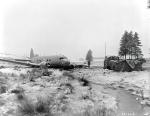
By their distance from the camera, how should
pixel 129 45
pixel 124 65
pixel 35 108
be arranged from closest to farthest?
pixel 35 108 → pixel 124 65 → pixel 129 45

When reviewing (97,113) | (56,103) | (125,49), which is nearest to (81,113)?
(97,113)

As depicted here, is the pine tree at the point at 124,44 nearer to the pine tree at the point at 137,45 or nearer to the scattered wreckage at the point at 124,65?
the pine tree at the point at 137,45

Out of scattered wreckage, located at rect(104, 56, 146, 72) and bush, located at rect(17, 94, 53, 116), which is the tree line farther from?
bush, located at rect(17, 94, 53, 116)

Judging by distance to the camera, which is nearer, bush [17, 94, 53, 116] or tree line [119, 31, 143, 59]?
bush [17, 94, 53, 116]

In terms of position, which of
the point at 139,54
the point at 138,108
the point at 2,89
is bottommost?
the point at 138,108

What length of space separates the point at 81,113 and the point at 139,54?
54.8 m

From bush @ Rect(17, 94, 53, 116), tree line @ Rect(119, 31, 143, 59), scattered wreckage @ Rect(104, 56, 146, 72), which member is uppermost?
tree line @ Rect(119, 31, 143, 59)

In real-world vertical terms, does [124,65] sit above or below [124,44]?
below

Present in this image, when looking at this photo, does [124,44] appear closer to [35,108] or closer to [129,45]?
[129,45]

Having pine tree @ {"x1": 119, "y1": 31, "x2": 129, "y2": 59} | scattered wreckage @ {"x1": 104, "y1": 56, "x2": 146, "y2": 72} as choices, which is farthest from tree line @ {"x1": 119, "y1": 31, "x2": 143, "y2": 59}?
scattered wreckage @ {"x1": 104, "y1": 56, "x2": 146, "y2": 72}

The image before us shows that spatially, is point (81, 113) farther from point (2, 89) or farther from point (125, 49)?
point (125, 49)

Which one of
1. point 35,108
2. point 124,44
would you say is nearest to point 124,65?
point 124,44

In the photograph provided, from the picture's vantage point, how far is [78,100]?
10.8 meters

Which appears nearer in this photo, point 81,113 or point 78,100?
point 81,113
